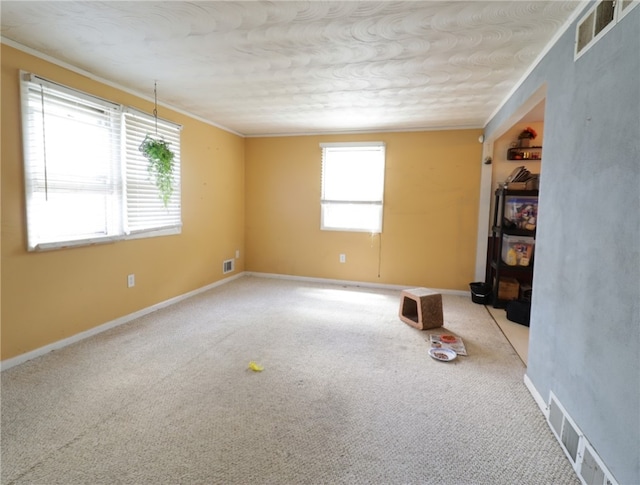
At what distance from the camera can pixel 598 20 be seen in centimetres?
149

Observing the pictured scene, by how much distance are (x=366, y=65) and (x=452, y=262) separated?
2.99 metres

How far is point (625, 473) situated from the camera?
1.19 m

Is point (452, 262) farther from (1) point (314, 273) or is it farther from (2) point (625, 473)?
(2) point (625, 473)

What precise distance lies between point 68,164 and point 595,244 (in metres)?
3.56

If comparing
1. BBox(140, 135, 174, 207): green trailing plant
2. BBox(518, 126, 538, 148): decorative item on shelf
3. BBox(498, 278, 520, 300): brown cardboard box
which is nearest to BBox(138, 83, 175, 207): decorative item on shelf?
BBox(140, 135, 174, 207): green trailing plant

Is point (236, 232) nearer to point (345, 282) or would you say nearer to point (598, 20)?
point (345, 282)

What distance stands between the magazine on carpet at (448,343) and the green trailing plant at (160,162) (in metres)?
3.06

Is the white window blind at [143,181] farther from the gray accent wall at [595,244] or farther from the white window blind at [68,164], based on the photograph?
the gray accent wall at [595,244]

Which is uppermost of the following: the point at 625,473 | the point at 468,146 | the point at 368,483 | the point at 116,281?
the point at 468,146

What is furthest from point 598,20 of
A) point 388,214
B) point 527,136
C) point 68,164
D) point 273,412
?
point 68,164

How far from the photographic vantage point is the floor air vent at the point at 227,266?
4.92m

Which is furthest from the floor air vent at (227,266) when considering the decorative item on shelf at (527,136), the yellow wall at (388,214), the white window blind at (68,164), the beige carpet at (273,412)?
the decorative item on shelf at (527,136)

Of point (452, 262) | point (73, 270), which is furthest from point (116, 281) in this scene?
point (452, 262)

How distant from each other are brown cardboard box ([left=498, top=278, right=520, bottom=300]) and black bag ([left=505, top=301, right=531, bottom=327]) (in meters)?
0.43
